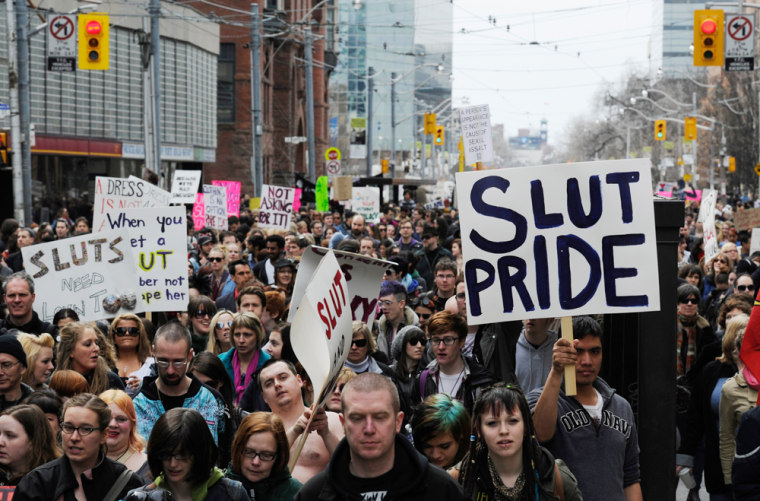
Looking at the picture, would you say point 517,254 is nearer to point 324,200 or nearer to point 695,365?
point 695,365

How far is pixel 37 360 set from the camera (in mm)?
7684

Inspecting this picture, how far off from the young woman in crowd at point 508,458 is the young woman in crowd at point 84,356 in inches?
144

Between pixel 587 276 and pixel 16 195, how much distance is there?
21.3m

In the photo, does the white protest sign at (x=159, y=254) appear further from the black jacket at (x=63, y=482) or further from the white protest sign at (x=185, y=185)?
the white protest sign at (x=185, y=185)

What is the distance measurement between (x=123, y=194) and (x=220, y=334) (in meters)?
6.84

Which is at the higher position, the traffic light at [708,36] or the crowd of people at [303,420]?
the traffic light at [708,36]

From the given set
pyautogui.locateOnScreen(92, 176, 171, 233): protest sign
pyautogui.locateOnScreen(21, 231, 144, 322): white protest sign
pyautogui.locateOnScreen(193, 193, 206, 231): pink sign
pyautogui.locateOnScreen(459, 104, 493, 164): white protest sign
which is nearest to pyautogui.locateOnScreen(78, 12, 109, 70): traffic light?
pyautogui.locateOnScreen(193, 193, 206, 231): pink sign

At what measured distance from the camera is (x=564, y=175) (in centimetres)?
578

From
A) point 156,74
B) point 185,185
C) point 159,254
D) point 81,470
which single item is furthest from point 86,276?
point 156,74

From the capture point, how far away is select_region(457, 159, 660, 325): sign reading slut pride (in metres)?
5.73

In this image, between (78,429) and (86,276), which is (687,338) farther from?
(78,429)

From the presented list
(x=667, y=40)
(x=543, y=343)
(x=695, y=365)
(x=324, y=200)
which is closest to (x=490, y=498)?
(x=543, y=343)

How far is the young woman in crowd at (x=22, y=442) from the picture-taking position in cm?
579

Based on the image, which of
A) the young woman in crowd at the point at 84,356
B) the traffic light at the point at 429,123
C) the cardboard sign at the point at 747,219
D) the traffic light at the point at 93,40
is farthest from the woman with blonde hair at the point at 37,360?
the traffic light at the point at 429,123
